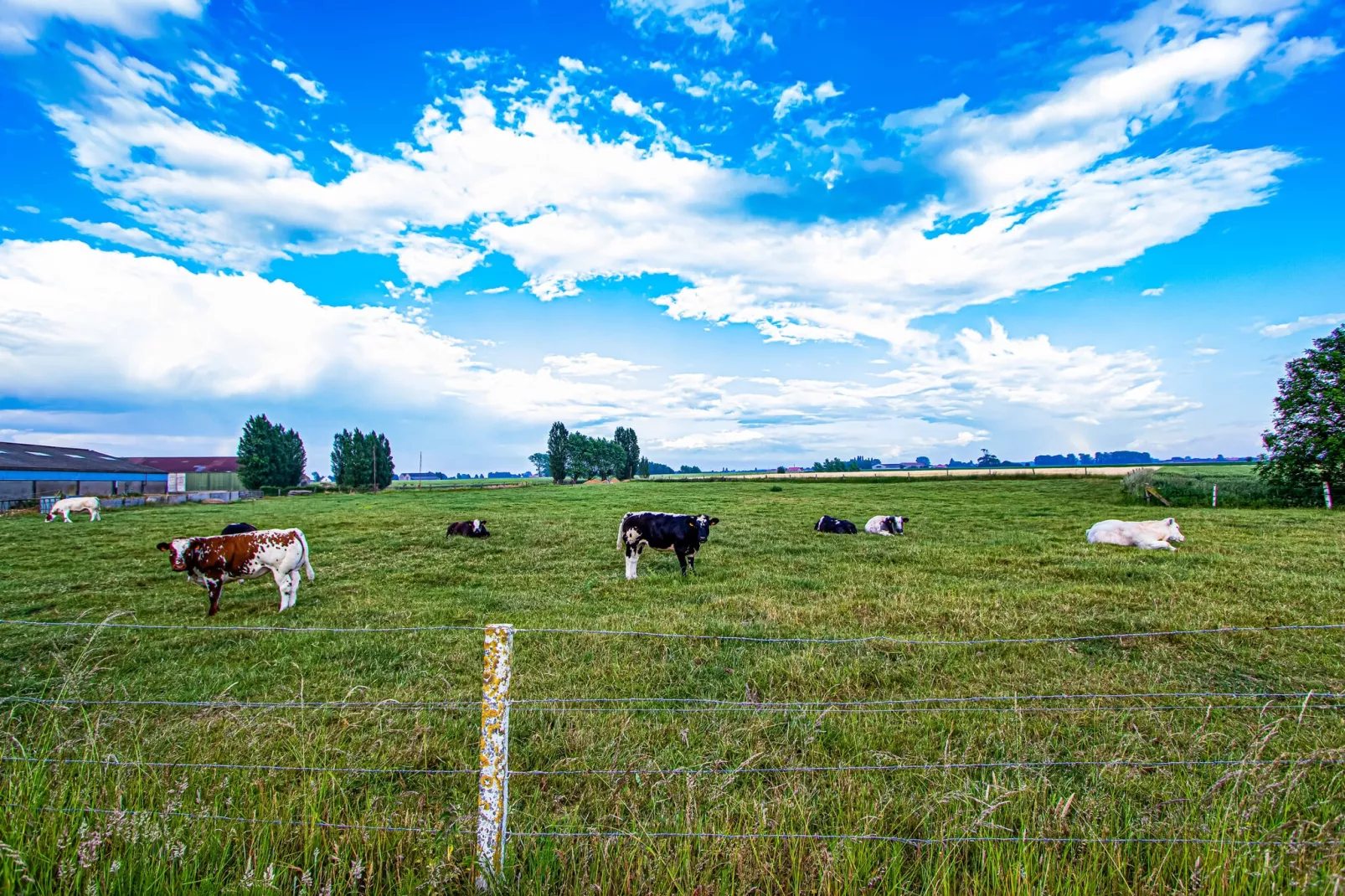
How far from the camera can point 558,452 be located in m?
106

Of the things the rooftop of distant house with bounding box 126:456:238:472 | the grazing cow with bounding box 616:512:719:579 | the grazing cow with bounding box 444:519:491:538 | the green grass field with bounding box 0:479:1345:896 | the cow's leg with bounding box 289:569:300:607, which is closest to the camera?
the green grass field with bounding box 0:479:1345:896

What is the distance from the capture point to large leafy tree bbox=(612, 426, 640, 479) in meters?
118

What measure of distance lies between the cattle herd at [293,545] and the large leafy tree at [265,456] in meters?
72.3

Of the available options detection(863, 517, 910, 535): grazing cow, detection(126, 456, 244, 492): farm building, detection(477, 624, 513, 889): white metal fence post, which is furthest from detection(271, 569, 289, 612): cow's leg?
detection(126, 456, 244, 492): farm building

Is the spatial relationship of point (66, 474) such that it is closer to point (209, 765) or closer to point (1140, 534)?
point (209, 765)

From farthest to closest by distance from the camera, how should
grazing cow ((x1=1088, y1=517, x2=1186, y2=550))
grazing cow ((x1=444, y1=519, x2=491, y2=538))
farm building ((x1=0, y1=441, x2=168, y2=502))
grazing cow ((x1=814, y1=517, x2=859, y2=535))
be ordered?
1. farm building ((x1=0, y1=441, x2=168, y2=502))
2. grazing cow ((x1=444, y1=519, x2=491, y2=538))
3. grazing cow ((x1=814, y1=517, x2=859, y2=535))
4. grazing cow ((x1=1088, y1=517, x2=1186, y2=550))

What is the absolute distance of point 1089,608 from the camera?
880 centimetres

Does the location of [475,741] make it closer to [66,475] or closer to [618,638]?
[618,638]

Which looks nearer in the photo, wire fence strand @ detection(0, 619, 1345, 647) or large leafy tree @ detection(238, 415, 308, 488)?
wire fence strand @ detection(0, 619, 1345, 647)

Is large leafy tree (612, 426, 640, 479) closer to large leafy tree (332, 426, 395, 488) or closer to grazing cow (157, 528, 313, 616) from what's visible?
large leafy tree (332, 426, 395, 488)

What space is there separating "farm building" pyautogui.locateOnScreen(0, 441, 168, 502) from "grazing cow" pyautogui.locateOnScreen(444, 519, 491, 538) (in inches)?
1496

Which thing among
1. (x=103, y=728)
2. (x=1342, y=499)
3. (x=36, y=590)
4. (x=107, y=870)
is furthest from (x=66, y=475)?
(x=1342, y=499)

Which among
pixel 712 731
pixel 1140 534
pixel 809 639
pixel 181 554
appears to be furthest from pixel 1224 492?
A: pixel 181 554

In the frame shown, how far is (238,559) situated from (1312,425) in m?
39.3
